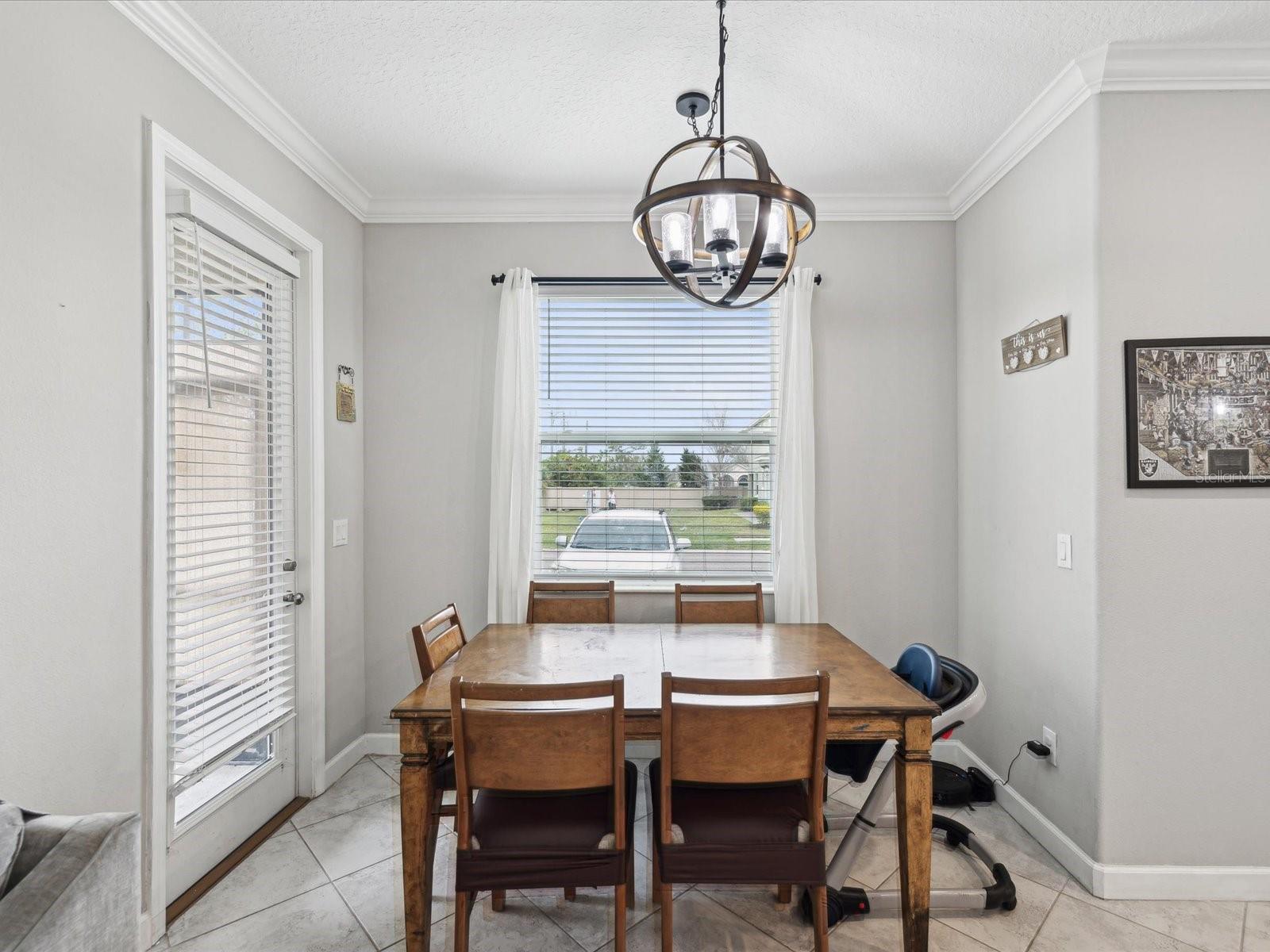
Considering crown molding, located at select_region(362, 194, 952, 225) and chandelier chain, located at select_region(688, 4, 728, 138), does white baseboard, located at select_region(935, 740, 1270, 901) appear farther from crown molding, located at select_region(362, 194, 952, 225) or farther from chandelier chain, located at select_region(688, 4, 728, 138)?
crown molding, located at select_region(362, 194, 952, 225)

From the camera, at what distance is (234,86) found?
2316 mm

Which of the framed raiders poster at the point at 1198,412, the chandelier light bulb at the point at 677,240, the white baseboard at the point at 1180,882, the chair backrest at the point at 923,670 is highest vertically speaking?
the chandelier light bulb at the point at 677,240

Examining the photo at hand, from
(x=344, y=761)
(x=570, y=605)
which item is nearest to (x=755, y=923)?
(x=570, y=605)

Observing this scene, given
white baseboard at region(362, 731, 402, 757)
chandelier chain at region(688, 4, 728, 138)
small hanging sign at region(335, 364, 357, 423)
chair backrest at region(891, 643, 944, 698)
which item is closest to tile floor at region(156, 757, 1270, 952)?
chair backrest at region(891, 643, 944, 698)

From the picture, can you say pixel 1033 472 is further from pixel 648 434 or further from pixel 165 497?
pixel 165 497

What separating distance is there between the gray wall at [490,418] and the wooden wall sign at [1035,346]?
1.73 feet

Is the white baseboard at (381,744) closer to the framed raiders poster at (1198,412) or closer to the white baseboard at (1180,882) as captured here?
the white baseboard at (1180,882)

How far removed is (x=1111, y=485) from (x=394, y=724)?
10.8 ft

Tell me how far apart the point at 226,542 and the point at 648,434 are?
1916mm

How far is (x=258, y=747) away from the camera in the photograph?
2.67 metres

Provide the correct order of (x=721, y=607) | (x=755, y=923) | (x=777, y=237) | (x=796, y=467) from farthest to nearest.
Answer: (x=796, y=467) < (x=721, y=607) < (x=755, y=923) < (x=777, y=237)

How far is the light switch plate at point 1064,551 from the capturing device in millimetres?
2402

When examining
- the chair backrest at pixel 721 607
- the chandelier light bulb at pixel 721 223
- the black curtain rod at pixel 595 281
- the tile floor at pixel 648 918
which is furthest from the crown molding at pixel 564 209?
the tile floor at pixel 648 918

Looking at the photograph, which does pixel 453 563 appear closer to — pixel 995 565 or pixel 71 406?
pixel 71 406
